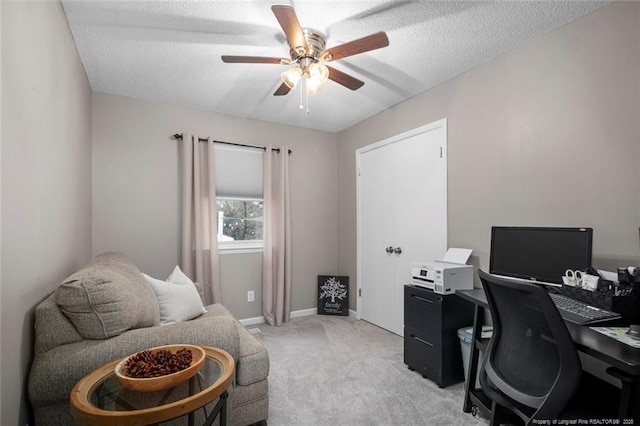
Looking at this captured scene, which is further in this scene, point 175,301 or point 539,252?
point 175,301

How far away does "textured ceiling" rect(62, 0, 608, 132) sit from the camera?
183cm

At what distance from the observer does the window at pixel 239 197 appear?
354 cm

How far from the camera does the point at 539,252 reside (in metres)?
1.92

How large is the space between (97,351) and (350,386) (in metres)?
1.66

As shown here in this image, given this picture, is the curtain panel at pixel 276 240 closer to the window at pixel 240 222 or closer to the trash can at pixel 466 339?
the window at pixel 240 222

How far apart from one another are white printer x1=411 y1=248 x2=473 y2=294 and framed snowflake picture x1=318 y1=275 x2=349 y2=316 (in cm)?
156

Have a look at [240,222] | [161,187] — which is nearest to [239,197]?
[240,222]

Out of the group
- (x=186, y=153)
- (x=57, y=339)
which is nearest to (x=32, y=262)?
(x=57, y=339)

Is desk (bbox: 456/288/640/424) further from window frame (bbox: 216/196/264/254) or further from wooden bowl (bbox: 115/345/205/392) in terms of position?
window frame (bbox: 216/196/264/254)

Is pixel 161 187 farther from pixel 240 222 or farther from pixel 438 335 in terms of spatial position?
pixel 438 335

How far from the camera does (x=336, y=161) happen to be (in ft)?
14.1

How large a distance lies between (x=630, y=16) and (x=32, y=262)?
3343 millimetres

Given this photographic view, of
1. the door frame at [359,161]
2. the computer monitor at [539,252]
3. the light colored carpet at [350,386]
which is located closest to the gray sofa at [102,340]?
the light colored carpet at [350,386]

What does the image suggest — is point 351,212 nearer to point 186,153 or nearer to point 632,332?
point 186,153
